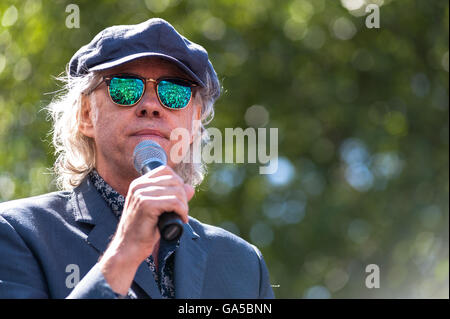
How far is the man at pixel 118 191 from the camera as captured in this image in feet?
8.77

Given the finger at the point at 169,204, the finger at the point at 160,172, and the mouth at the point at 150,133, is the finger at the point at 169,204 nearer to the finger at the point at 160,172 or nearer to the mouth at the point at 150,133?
the finger at the point at 160,172

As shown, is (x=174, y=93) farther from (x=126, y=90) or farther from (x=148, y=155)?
(x=148, y=155)

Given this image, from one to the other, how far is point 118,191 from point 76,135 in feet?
1.45

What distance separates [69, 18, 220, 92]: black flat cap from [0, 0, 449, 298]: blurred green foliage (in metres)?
7.46

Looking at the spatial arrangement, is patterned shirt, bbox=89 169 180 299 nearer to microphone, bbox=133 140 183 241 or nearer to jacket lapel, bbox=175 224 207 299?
jacket lapel, bbox=175 224 207 299

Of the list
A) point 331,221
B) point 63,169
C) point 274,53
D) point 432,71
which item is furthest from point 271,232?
point 63,169

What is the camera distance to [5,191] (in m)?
10.1

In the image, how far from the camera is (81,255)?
274 cm

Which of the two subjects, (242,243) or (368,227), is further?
(368,227)

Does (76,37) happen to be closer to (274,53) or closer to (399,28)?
(274,53)

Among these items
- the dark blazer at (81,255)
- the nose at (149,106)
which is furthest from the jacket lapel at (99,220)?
the nose at (149,106)

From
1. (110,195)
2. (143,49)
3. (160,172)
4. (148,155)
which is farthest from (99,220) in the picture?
(160,172)

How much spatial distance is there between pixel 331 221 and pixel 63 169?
24.8 ft

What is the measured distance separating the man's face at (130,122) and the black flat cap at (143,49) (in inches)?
1.8
